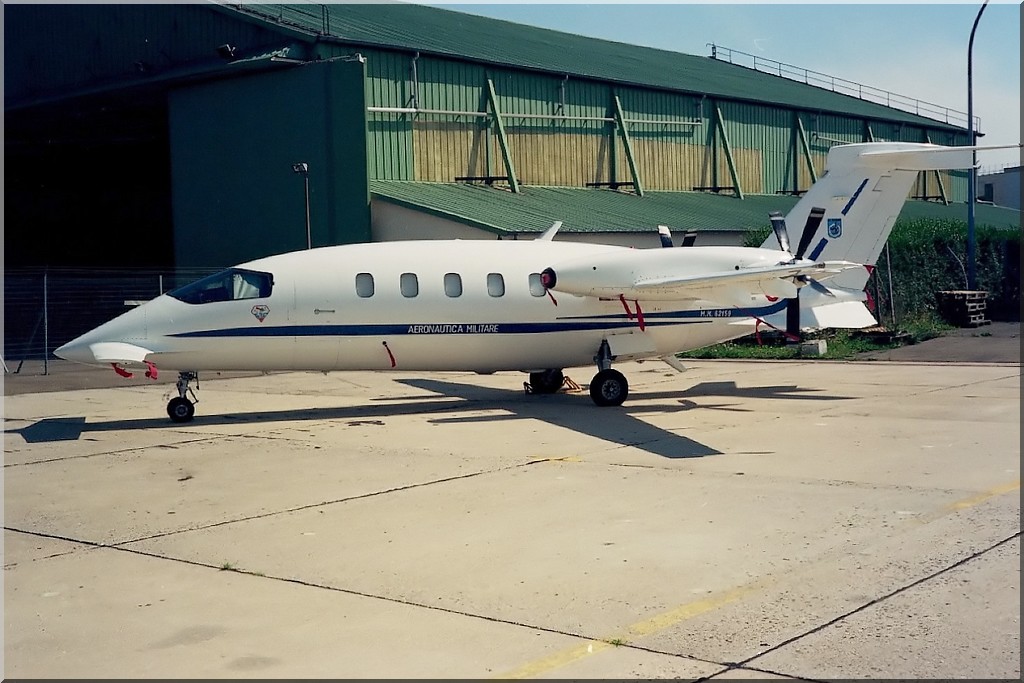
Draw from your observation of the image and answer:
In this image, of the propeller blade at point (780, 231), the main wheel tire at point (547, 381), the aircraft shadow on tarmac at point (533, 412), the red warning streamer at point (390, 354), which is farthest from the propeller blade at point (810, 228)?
the red warning streamer at point (390, 354)

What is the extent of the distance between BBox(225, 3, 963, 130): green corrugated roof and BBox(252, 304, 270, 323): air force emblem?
1696 centimetres

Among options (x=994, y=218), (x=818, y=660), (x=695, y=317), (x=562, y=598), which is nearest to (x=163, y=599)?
(x=562, y=598)

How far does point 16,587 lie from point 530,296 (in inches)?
483

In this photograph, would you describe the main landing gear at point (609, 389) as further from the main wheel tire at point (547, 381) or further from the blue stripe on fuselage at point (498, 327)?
the main wheel tire at point (547, 381)

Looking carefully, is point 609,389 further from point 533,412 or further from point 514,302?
point 514,302

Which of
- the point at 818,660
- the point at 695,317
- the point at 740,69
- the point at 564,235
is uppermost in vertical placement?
the point at 740,69

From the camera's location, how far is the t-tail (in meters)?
21.3

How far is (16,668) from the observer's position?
707cm

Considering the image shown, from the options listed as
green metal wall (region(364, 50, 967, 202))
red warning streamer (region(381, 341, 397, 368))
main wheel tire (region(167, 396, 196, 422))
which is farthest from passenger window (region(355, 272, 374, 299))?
green metal wall (region(364, 50, 967, 202))

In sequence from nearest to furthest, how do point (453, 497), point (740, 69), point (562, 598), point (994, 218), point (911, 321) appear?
point (562, 598) → point (453, 497) → point (911, 321) → point (994, 218) → point (740, 69)

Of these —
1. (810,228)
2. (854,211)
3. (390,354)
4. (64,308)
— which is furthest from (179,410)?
(64,308)

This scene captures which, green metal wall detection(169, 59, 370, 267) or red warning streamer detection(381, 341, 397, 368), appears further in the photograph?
green metal wall detection(169, 59, 370, 267)

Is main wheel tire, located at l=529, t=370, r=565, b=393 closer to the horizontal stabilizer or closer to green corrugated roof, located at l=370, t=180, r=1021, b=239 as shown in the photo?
the horizontal stabilizer

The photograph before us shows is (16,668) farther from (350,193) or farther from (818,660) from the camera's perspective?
(350,193)
